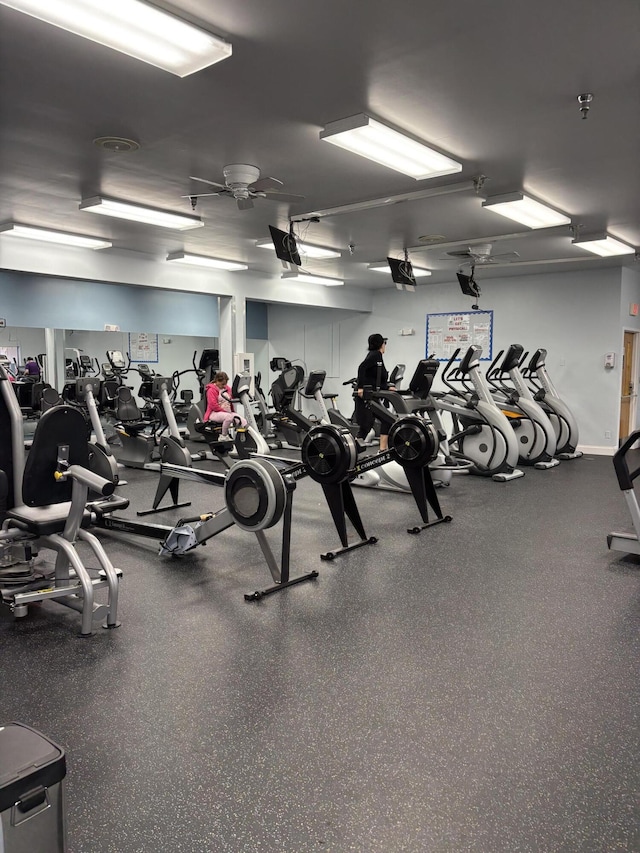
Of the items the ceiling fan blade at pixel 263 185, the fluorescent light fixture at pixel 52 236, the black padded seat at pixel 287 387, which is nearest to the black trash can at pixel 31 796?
the ceiling fan blade at pixel 263 185

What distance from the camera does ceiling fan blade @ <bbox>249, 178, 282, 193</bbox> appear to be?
4.53 metres

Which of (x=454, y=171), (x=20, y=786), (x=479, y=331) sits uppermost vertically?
(x=454, y=171)

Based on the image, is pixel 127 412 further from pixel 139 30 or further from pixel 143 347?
pixel 139 30

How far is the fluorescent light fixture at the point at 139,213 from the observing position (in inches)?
221

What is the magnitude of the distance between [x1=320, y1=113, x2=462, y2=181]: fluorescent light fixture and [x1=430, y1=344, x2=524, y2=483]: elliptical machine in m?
3.21

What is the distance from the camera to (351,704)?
2.51 metres

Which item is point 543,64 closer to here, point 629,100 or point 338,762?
point 629,100

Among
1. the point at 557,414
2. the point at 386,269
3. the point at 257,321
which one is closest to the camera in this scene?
the point at 557,414

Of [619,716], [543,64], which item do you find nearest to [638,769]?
[619,716]

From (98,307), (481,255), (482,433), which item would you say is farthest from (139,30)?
(98,307)

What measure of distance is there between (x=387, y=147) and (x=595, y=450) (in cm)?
713

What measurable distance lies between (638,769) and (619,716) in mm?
332

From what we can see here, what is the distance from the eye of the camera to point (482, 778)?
206 centimetres

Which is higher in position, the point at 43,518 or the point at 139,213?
the point at 139,213
